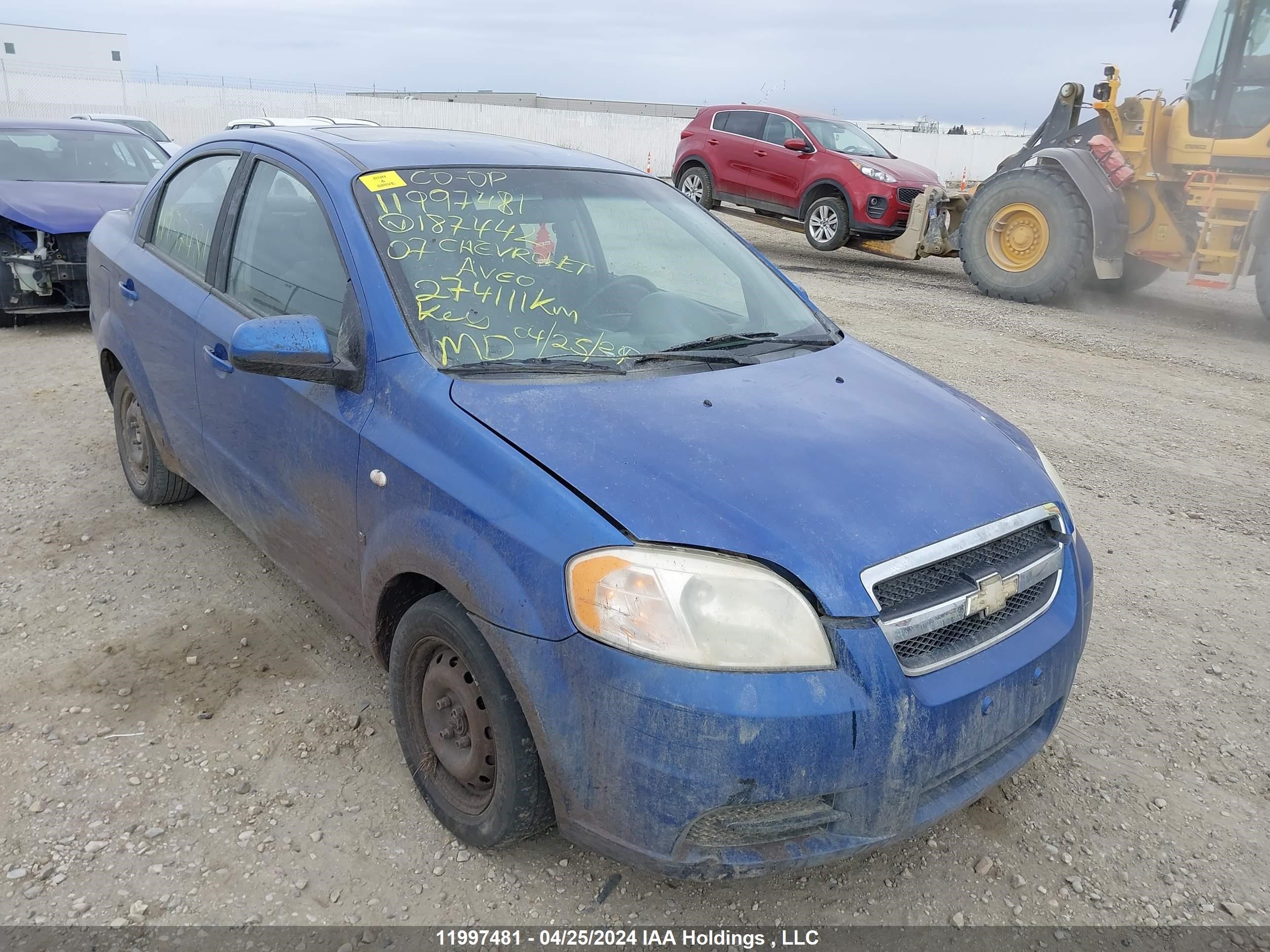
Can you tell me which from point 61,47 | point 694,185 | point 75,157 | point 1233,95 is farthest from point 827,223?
point 61,47

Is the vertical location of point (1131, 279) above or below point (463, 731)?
above

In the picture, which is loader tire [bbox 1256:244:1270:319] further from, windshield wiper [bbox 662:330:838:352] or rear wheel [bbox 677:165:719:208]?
windshield wiper [bbox 662:330:838:352]

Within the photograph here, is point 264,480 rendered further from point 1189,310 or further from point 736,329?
point 1189,310

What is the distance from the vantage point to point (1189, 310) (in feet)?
34.1

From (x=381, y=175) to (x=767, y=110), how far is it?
38.1 feet

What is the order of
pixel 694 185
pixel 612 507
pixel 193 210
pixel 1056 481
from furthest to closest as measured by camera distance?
pixel 694 185
pixel 193 210
pixel 1056 481
pixel 612 507

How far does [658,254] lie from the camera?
3318 millimetres

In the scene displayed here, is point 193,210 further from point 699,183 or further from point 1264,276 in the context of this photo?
point 699,183

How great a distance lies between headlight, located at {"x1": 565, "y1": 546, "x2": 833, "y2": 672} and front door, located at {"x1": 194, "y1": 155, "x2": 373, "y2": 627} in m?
0.93

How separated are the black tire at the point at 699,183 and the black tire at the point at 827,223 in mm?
1856

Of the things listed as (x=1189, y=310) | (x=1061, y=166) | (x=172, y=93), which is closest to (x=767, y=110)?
(x=1061, y=166)

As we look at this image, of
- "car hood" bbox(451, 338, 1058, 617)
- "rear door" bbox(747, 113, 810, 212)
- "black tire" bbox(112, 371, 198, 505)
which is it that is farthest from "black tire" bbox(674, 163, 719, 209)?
"car hood" bbox(451, 338, 1058, 617)

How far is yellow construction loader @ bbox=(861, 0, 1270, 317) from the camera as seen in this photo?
874cm

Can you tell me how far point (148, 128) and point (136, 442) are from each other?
14.3 m
